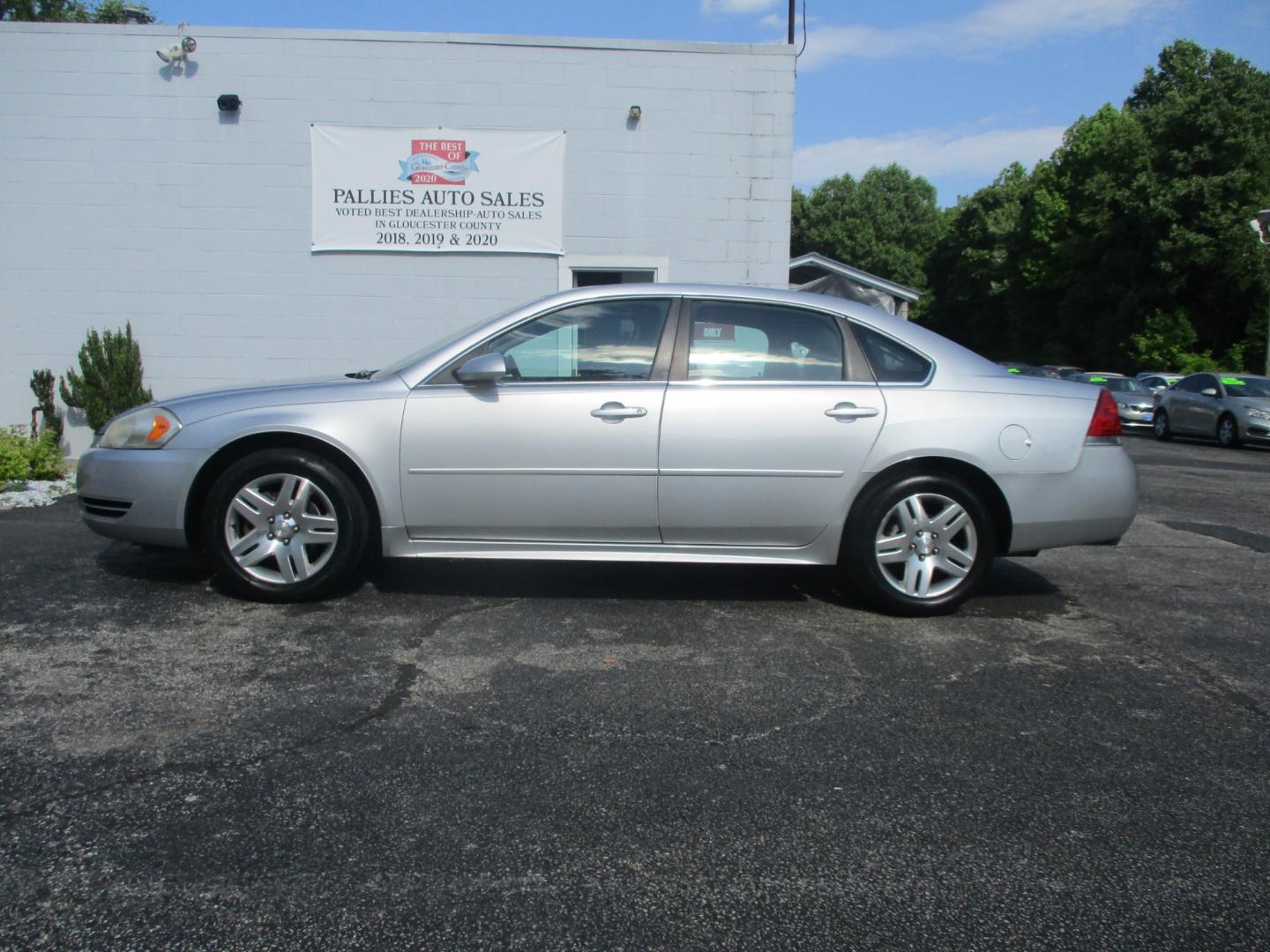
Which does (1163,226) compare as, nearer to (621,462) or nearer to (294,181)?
(294,181)

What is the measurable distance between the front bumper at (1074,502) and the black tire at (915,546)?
0.57 ft

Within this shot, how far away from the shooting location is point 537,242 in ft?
37.0

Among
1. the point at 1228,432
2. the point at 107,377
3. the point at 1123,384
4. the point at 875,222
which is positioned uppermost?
the point at 875,222

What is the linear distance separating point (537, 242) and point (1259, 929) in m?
9.80

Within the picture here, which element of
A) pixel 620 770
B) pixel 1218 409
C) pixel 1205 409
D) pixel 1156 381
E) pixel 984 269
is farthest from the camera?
pixel 984 269

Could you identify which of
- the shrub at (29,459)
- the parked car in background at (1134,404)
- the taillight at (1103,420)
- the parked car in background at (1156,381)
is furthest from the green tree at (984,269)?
the taillight at (1103,420)

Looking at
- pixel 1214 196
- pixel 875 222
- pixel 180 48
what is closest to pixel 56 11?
pixel 180 48

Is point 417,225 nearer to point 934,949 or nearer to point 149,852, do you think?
point 149,852

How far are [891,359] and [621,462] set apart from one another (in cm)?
142

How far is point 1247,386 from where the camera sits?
2148 cm

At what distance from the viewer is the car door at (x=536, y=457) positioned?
4.95 meters

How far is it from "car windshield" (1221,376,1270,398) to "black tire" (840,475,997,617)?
19.0 meters

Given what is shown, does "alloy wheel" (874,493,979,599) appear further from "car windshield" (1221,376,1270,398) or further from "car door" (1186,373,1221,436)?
"car windshield" (1221,376,1270,398)

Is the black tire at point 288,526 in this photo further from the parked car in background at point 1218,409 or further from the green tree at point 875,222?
the green tree at point 875,222
